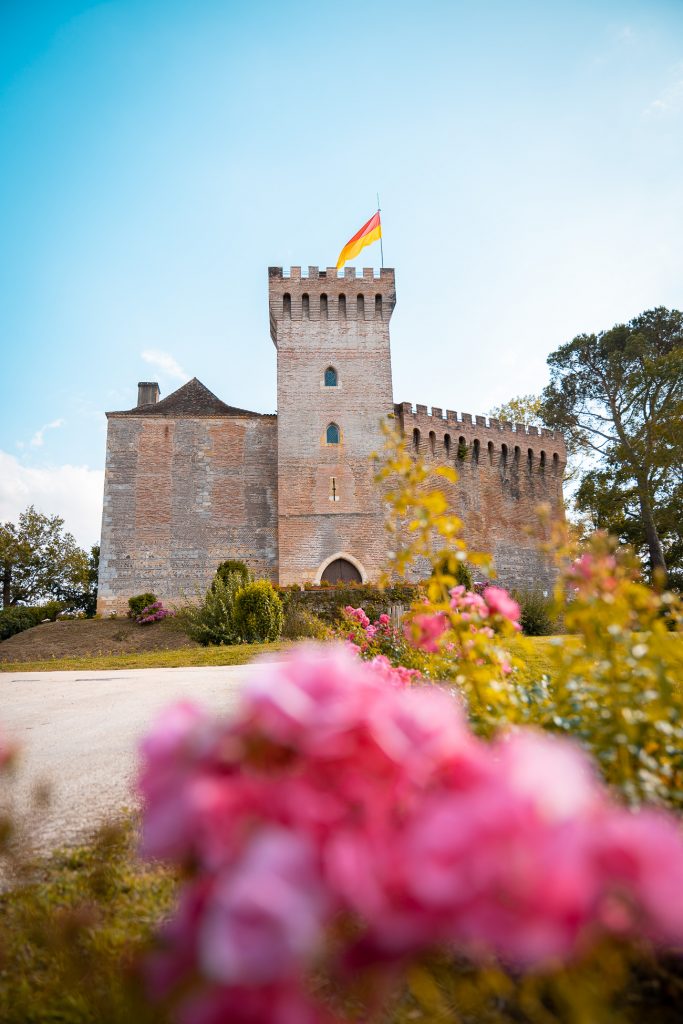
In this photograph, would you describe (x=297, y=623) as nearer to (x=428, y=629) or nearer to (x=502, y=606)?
(x=428, y=629)

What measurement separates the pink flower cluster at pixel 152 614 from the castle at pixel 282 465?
58.3 inches

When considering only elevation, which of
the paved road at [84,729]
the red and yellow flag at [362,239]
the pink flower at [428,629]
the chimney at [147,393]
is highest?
the red and yellow flag at [362,239]

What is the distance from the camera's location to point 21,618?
23984 mm

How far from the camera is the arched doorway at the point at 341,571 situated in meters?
22.8

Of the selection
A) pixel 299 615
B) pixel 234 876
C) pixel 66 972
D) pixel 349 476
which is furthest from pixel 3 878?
pixel 349 476

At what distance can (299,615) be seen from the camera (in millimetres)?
15648

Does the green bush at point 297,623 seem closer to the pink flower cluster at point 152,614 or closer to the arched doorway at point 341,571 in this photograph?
the arched doorway at point 341,571

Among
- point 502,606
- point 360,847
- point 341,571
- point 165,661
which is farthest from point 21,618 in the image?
point 360,847

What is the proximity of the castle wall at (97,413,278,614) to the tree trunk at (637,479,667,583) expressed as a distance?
1516cm

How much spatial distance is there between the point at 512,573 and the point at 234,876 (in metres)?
28.3

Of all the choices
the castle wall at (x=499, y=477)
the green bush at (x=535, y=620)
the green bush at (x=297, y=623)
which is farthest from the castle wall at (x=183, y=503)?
the green bush at (x=535, y=620)

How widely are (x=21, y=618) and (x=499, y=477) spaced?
21.1 meters

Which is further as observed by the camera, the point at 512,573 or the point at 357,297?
the point at 512,573

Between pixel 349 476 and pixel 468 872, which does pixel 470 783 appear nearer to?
pixel 468 872
